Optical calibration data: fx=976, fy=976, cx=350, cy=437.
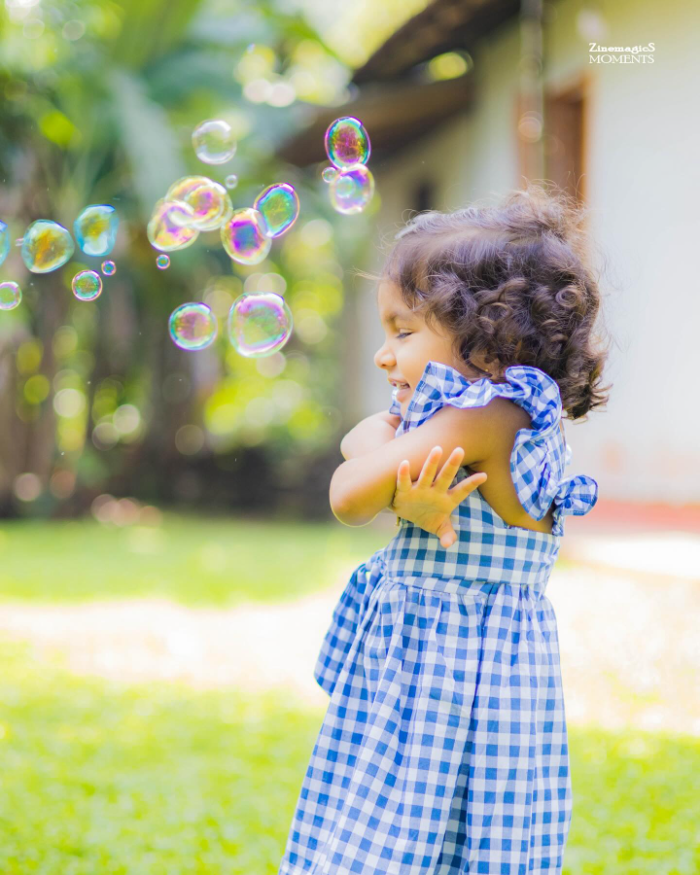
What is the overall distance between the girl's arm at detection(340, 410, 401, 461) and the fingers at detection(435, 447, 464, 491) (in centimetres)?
15

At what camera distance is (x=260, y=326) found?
2184mm

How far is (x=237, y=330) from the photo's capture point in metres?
2.20

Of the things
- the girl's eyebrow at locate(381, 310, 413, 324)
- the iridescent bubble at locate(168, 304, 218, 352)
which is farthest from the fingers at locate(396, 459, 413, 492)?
the iridescent bubble at locate(168, 304, 218, 352)

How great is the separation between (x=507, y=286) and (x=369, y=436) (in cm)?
30

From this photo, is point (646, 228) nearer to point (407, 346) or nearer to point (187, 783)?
point (187, 783)

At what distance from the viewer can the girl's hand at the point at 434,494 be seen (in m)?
1.28

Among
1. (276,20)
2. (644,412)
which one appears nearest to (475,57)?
(276,20)

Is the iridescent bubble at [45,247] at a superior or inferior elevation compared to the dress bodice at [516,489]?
superior

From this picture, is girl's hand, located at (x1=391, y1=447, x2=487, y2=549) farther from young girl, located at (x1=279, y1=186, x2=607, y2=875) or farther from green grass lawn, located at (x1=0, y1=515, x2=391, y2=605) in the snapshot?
green grass lawn, located at (x1=0, y1=515, x2=391, y2=605)

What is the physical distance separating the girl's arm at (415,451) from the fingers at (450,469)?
0.04 metres

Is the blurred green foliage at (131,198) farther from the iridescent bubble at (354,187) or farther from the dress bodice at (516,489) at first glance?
the dress bodice at (516,489)

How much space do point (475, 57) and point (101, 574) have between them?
4784 millimetres

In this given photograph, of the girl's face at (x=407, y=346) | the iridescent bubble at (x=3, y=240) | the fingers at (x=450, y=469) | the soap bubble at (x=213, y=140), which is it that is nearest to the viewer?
the fingers at (x=450, y=469)

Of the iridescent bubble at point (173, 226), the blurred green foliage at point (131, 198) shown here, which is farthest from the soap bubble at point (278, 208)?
the blurred green foliage at point (131, 198)
